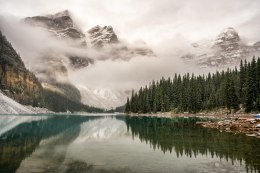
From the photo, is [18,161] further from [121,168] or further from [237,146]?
[237,146]

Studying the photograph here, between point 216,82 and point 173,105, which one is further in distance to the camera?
point 216,82

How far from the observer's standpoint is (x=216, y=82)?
623ft

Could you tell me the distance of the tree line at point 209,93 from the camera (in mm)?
101125

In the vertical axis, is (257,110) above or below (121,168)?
above

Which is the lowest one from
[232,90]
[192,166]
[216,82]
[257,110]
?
[192,166]

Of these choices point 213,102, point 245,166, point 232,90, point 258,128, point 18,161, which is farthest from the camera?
point 213,102

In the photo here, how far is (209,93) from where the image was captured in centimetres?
16812

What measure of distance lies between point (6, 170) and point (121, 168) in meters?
8.85

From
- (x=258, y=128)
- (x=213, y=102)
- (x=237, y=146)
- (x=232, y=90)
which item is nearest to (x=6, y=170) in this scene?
(x=237, y=146)

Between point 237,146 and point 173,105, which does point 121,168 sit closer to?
point 237,146

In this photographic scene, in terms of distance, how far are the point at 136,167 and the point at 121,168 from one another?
1282 mm

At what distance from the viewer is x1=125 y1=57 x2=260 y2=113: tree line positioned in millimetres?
101125

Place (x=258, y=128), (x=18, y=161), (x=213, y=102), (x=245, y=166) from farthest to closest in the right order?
(x=213, y=102) < (x=258, y=128) < (x=18, y=161) < (x=245, y=166)

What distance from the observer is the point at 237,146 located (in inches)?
1324
